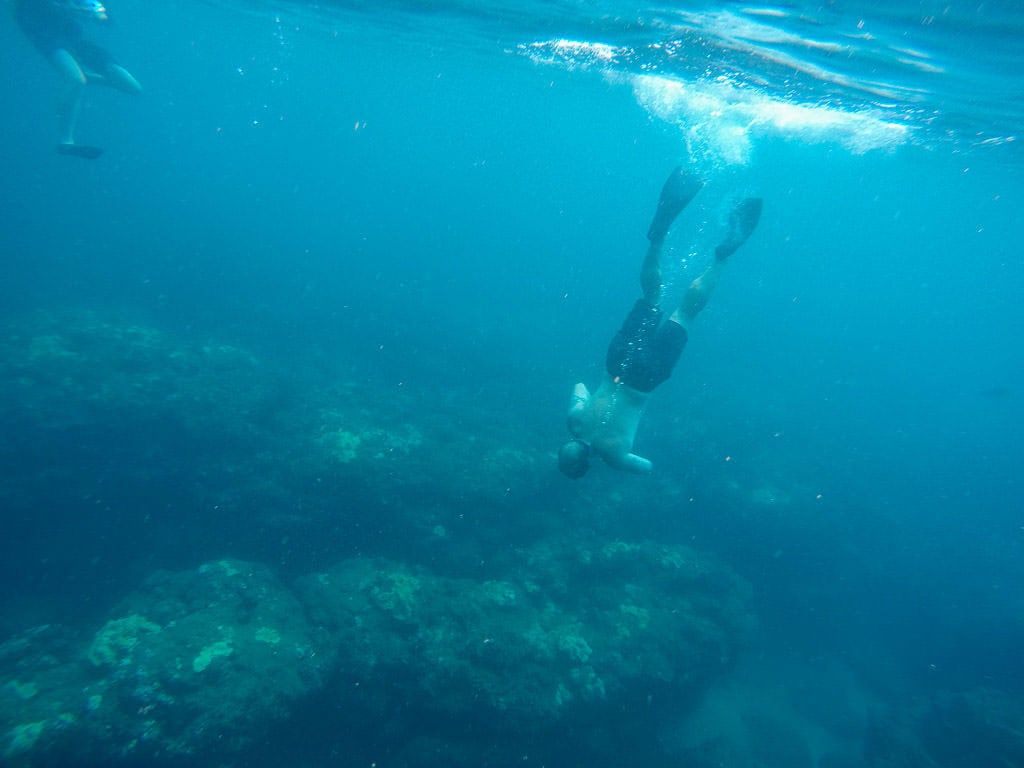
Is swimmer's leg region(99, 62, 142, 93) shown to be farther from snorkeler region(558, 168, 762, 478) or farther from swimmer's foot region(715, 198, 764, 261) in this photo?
swimmer's foot region(715, 198, 764, 261)

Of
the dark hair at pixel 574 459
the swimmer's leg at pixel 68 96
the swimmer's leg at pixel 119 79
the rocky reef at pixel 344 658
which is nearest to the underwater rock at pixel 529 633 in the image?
the rocky reef at pixel 344 658

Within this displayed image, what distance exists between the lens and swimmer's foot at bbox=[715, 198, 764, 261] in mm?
8648

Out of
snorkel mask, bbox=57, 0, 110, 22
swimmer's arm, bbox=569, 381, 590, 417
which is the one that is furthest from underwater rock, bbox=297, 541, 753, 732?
snorkel mask, bbox=57, 0, 110, 22

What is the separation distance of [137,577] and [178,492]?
1.64 meters

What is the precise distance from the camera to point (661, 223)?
8508 mm

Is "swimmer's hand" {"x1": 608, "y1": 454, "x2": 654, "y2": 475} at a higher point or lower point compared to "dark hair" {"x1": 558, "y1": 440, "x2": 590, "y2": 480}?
lower

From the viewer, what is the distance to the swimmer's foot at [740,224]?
865cm

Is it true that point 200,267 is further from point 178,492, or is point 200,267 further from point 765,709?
point 765,709

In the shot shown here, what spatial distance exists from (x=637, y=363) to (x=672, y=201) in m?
3.24

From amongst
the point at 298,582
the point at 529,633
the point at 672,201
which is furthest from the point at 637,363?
the point at 298,582

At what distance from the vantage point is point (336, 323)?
22.0 metres

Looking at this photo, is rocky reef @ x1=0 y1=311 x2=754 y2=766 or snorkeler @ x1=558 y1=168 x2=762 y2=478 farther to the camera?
snorkeler @ x1=558 y1=168 x2=762 y2=478

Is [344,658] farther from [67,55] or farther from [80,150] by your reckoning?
[67,55]

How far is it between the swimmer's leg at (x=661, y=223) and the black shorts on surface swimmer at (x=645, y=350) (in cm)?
54
